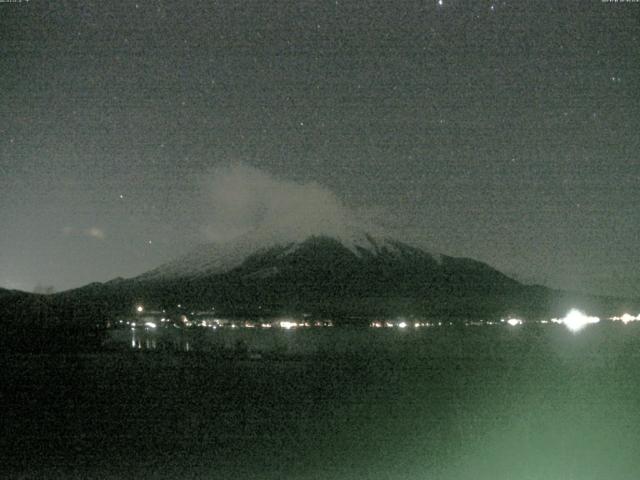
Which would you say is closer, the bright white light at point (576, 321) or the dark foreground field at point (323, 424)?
the dark foreground field at point (323, 424)

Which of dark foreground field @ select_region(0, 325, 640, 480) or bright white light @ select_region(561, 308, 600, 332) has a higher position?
bright white light @ select_region(561, 308, 600, 332)

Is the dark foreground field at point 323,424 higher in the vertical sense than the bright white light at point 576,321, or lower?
lower

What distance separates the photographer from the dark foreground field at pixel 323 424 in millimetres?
9875

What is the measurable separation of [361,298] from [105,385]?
13055 centimetres

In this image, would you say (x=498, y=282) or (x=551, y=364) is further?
(x=498, y=282)

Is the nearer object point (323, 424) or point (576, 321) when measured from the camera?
point (323, 424)

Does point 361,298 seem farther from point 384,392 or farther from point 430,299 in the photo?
point 384,392

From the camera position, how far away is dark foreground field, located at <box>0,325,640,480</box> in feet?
32.4

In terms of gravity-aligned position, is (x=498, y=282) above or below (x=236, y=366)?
above

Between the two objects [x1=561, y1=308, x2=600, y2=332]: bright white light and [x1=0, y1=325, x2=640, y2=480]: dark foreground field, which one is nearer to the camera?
[x1=0, y1=325, x2=640, y2=480]: dark foreground field

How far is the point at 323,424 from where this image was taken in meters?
13.3

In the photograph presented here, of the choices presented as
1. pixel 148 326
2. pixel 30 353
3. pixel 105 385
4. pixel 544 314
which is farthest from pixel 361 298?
pixel 105 385

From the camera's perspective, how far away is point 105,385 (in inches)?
771

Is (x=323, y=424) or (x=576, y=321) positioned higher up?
(x=576, y=321)
